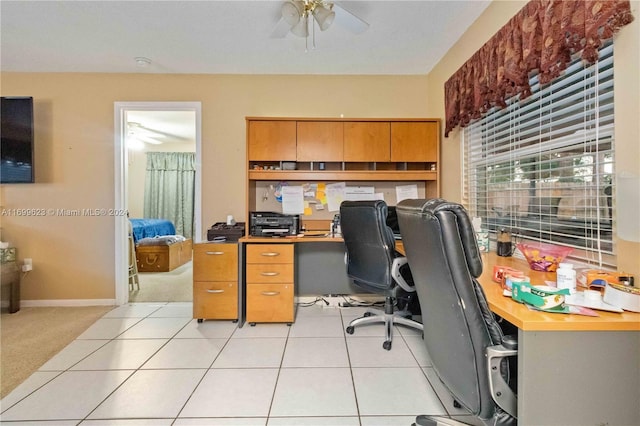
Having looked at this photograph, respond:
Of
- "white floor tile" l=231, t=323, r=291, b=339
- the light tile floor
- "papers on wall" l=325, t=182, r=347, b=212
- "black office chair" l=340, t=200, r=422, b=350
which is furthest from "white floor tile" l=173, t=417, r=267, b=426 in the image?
"papers on wall" l=325, t=182, r=347, b=212

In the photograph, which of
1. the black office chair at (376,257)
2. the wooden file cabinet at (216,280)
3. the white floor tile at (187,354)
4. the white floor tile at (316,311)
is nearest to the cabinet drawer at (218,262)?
the wooden file cabinet at (216,280)

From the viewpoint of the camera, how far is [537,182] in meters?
1.73

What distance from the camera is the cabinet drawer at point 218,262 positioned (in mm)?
2531

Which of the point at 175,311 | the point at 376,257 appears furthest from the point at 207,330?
the point at 376,257

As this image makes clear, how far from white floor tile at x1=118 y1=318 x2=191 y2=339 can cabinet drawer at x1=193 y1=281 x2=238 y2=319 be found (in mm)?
273

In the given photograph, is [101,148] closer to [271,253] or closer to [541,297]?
[271,253]

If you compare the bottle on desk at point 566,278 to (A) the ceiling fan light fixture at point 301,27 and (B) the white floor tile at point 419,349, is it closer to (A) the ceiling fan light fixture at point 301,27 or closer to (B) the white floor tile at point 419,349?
(B) the white floor tile at point 419,349

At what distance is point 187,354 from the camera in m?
2.07

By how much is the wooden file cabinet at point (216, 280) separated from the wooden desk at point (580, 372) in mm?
2140

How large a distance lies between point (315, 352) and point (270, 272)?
751 millimetres

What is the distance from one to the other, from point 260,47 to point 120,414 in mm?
2741

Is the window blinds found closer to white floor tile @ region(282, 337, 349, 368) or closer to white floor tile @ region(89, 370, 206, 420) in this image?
white floor tile @ region(282, 337, 349, 368)

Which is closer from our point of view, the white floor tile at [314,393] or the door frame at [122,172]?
the white floor tile at [314,393]

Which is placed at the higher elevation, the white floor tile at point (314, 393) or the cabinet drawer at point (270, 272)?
the cabinet drawer at point (270, 272)
